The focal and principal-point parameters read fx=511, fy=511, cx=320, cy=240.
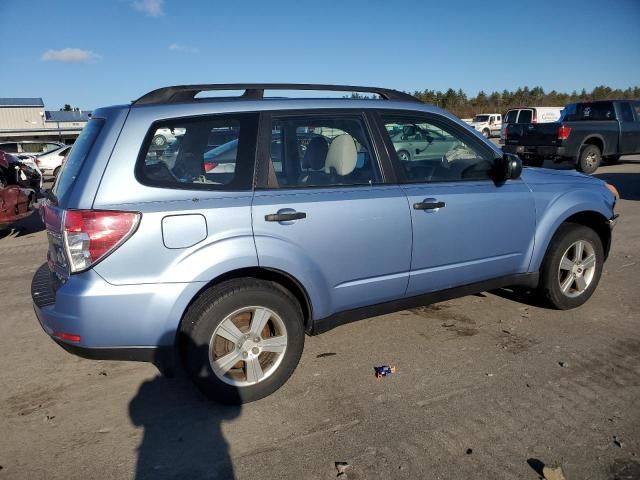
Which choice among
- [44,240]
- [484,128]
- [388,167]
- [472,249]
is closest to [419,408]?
[472,249]

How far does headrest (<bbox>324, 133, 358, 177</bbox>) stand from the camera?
3.49 meters

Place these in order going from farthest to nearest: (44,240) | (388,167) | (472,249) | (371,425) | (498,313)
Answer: (44,240) < (498,313) < (472,249) < (388,167) < (371,425)

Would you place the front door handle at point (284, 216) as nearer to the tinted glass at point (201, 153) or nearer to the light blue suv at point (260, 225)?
the light blue suv at point (260, 225)

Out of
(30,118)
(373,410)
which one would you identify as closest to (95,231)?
(373,410)

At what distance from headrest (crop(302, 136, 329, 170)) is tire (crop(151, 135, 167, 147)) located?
899 mm

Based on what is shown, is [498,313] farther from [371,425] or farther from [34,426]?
[34,426]

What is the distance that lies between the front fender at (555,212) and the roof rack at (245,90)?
143cm

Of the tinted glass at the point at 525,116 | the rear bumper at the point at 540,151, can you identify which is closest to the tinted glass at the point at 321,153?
the rear bumper at the point at 540,151

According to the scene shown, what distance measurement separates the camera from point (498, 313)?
15.0 feet

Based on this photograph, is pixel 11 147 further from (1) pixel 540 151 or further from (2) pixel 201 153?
(2) pixel 201 153

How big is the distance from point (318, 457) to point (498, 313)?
8.38 feet

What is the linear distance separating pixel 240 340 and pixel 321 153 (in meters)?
1.38

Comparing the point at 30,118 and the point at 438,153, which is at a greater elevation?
the point at 30,118

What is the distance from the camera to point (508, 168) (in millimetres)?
3875
